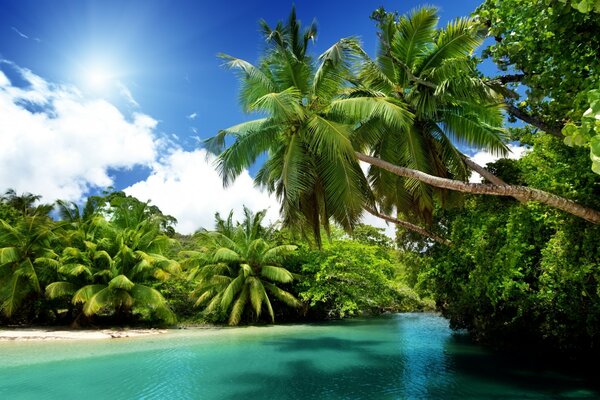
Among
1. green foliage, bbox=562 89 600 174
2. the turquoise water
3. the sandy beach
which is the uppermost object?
green foliage, bbox=562 89 600 174

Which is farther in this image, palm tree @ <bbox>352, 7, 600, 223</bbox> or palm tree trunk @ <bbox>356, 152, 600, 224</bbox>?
palm tree @ <bbox>352, 7, 600, 223</bbox>

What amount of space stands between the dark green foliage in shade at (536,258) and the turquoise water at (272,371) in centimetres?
130

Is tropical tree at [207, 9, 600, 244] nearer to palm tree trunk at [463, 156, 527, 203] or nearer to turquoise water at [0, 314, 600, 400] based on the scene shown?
palm tree trunk at [463, 156, 527, 203]

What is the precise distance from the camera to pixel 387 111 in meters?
7.77

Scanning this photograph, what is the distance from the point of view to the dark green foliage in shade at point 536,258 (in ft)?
24.0

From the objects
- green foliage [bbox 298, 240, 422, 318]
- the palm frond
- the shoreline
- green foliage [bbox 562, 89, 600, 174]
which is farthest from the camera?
green foliage [bbox 298, 240, 422, 318]

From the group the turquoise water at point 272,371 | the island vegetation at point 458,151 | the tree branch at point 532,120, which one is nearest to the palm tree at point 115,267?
the turquoise water at point 272,371

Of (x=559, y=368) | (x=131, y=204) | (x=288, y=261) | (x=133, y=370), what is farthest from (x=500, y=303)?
(x=131, y=204)

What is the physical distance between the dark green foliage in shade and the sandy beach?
13209 mm

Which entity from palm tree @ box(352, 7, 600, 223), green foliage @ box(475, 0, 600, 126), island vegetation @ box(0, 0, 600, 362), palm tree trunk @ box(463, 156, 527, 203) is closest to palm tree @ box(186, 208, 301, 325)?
island vegetation @ box(0, 0, 600, 362)

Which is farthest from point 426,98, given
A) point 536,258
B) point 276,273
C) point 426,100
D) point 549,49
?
point 276,273

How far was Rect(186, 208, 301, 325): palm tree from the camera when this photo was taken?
813 inches

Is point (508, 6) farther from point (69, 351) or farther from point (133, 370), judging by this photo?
point (69, 351)

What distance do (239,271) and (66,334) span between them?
27.1 feet
